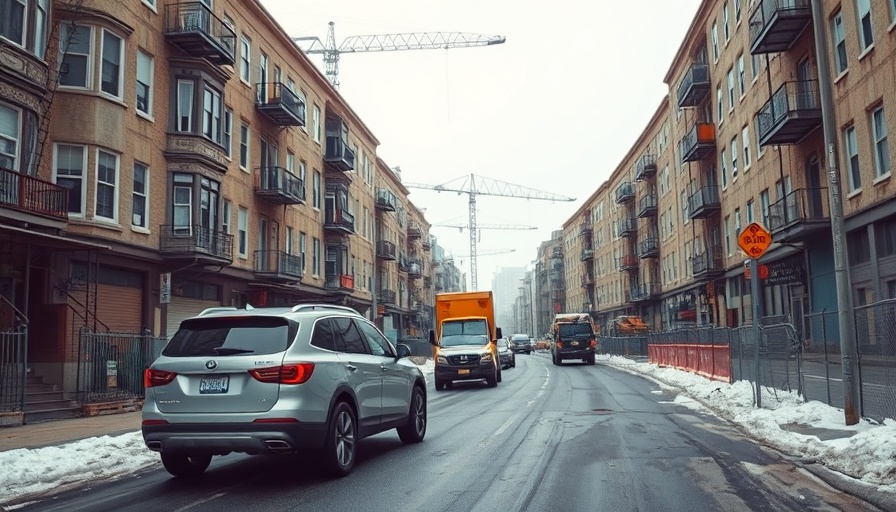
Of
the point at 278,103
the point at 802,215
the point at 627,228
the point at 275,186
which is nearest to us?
the point at 802,215

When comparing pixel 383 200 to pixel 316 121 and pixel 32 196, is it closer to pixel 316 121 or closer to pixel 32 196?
pixel 316 121

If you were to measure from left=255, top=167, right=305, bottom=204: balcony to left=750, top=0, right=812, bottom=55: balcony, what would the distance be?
20.1 meters

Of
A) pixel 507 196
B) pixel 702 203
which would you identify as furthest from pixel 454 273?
pixel 702 203

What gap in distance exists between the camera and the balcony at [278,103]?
31.5 meters

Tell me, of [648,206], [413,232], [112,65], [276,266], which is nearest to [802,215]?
[276,266]

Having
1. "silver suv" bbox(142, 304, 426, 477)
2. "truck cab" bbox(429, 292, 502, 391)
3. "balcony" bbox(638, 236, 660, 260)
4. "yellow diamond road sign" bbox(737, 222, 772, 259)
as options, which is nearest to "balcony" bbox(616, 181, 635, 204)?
"balcony" bbox(638, 236, 660, 260)

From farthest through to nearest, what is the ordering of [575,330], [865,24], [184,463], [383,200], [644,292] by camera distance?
[644,292] → [383,200] → [575,330] → [865,24] → [184,463]

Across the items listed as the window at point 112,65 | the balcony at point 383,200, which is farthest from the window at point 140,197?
the balcony at point 383,200

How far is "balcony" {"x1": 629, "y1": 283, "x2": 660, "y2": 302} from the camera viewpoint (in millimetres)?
59688

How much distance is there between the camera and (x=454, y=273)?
151625 mm

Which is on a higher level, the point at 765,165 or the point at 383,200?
the point at 383,200

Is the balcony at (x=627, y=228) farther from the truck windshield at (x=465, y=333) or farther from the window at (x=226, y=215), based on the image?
the window at (x=226, y=215)

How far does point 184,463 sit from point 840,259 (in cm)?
935

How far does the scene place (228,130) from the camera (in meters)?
28.7
